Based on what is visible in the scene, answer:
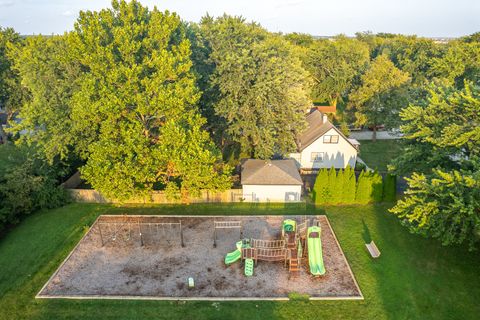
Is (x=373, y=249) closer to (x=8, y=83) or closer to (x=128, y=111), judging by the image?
(x=128, y=111)

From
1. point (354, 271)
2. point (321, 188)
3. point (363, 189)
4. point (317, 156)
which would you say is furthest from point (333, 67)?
point (354, 271)

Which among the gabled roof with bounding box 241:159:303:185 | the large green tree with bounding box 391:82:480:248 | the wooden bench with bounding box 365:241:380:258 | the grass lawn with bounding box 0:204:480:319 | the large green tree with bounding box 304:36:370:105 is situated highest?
the large green tree with bounding box 304:36:370:105

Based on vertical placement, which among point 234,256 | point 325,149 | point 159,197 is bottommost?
point 234,256

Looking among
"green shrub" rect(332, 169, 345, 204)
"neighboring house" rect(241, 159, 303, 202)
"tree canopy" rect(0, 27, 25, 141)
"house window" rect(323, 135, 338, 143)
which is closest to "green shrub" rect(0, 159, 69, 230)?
"neighboring house" rect(241, 159, 303, 202)

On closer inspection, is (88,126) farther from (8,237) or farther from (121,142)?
(8,237)

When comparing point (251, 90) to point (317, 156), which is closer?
point (251, 90)

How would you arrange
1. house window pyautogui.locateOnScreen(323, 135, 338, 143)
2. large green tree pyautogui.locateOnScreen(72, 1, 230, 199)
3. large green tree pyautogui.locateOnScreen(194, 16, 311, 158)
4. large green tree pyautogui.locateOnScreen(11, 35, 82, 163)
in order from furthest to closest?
house window pyautogui.locateOnScreen(323, 135, 338, 143)
large green tree pyautogui.locateOnScreen(194, 16, 311, 158)
large green tree pyautogui.locateOnScreen(11, 35, 82, 163)
large green tree pyautogui.locateOnScreen(72, 1, 230, 199)

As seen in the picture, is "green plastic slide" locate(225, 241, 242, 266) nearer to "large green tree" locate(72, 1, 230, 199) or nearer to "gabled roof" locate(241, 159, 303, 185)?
"large green tree" locate(72, 1, 230, 199)

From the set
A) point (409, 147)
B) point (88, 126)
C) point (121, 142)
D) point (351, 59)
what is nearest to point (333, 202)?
point (409, 147)
